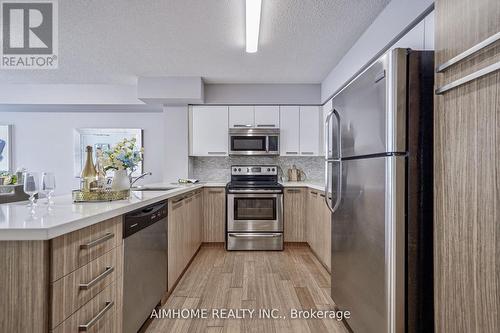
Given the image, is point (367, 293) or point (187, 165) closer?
point (367, 293)

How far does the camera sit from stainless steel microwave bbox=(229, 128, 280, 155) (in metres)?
4.11

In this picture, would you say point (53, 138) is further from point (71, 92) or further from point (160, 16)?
point (160, 16)

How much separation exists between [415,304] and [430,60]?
1.19 metres

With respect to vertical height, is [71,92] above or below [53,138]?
above

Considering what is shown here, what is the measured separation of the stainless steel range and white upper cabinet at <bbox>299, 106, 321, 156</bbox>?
33.4 inches

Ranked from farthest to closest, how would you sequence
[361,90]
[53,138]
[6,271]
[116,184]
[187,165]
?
1. [53,138]
2. [187,165]
3. [116,184]
4. [361,90]
5. [6,271]

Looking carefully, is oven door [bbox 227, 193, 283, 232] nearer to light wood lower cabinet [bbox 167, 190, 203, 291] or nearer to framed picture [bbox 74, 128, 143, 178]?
light wood lower cabinet [bbox 167, 190, 203, 291]

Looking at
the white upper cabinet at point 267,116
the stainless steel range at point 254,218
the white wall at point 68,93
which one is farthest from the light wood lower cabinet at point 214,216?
the white wall at point 68,93

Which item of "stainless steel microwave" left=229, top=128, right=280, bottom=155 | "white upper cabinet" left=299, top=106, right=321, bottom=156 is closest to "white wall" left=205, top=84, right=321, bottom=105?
"white upper cabinet" left=299, top=106, right=321, bottom=156

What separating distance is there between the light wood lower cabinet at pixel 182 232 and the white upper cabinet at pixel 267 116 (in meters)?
1.44

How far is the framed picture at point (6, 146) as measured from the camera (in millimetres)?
5215

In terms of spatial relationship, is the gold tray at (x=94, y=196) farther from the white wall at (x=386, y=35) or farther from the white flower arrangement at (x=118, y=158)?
the white wall at (x=386, y=35)

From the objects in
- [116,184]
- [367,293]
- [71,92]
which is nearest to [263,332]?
[367,293]

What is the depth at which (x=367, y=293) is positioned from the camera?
151cm
